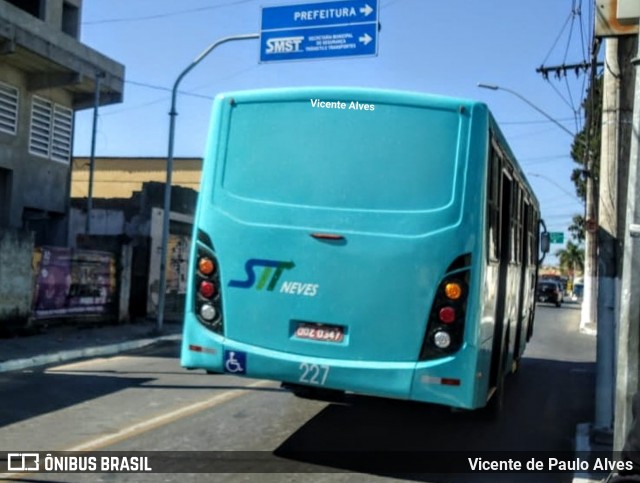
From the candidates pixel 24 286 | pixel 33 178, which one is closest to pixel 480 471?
pixel 24 286

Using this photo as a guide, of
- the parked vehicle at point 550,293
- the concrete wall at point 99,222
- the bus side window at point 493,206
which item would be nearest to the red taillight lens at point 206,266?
the bus side window at point 493,206

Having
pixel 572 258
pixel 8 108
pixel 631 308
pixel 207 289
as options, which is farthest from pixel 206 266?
pixel 572 258

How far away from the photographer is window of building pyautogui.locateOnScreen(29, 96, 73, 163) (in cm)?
2105

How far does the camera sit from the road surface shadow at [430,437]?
20.8 ft

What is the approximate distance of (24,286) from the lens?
1470cm

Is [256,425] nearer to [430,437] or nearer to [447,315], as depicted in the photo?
[430,437]

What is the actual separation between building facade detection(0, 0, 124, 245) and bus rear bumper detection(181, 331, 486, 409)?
Answer: 44.5 feet

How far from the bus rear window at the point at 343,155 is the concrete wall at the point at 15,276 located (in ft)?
30.9

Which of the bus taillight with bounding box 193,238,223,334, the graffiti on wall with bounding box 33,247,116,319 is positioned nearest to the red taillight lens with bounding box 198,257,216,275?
the bus taillight with bounding box 193,238,223,334

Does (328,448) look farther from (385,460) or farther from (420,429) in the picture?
(420,429)

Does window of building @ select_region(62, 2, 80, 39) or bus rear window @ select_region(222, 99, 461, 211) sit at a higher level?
window of building @ select_region(62, 2, 80, 39)

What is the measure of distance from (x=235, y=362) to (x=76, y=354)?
25.8 ft

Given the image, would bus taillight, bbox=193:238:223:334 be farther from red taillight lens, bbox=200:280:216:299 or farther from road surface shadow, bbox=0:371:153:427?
road surface shadow, bbox=0:371:153:427

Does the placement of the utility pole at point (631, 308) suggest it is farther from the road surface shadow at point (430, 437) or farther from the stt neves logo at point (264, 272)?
the stt neves logo at point (264, 272)
